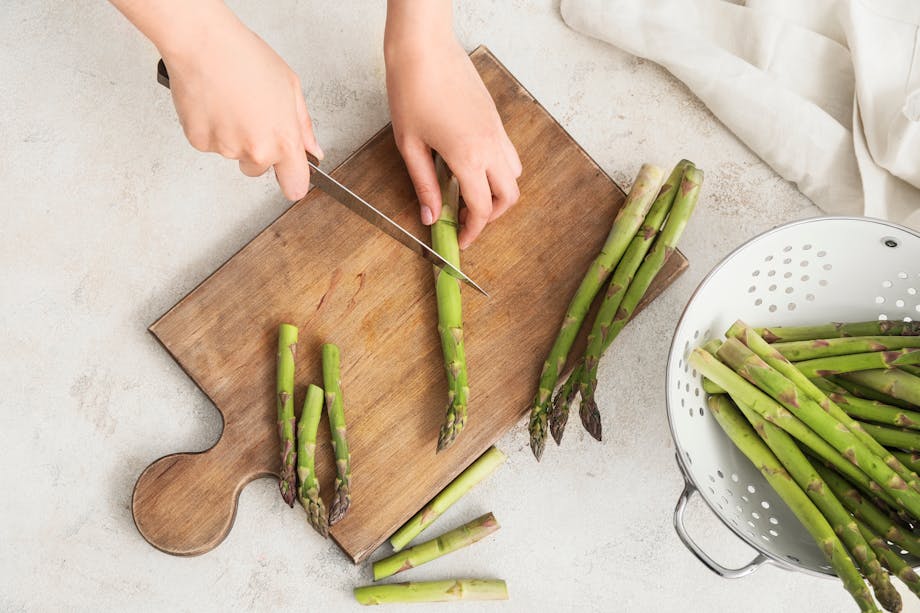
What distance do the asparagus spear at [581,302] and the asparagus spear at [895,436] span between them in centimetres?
56

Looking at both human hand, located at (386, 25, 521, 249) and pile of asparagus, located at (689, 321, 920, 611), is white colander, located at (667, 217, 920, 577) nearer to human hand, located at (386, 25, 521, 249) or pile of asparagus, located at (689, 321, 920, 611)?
pile of asparagus, located at (689, 321, 920, 611)

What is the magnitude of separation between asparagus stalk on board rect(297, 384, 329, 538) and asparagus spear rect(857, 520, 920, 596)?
3.32 feet

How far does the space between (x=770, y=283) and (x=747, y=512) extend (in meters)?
0.45

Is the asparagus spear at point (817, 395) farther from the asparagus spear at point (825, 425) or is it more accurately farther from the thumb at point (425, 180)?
the thumb at point (425, 180)

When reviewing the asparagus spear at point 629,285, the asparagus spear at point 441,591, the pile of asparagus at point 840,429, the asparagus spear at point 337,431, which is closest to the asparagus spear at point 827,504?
the pile of asparagus at point 840,429

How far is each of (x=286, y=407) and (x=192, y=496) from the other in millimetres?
267

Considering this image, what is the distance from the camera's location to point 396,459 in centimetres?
170

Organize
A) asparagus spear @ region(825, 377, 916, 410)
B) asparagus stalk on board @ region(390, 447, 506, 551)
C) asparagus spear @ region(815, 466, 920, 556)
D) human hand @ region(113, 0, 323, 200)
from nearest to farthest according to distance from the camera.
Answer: human hand @ region(113, 0, 323, 200) < asparagus spear @ region(815, 466, 920, 556) < asparagus spear @ region(825, 377, 916, 410) < asparagus stalk on board @ region(390, 447, 506, 551)

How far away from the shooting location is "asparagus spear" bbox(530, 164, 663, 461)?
5.46 feet

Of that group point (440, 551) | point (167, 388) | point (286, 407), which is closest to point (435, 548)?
point (440, 551)

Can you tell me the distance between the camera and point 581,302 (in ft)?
5.49

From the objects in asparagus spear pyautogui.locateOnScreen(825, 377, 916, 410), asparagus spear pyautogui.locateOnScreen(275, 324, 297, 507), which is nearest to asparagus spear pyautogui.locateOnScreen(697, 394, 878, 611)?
asparagus spear pyautogui.locateOnScreen(825, 377, 916, 410)

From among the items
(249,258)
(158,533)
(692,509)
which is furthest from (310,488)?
(692,509)

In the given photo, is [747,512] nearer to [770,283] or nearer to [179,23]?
[770,283]
